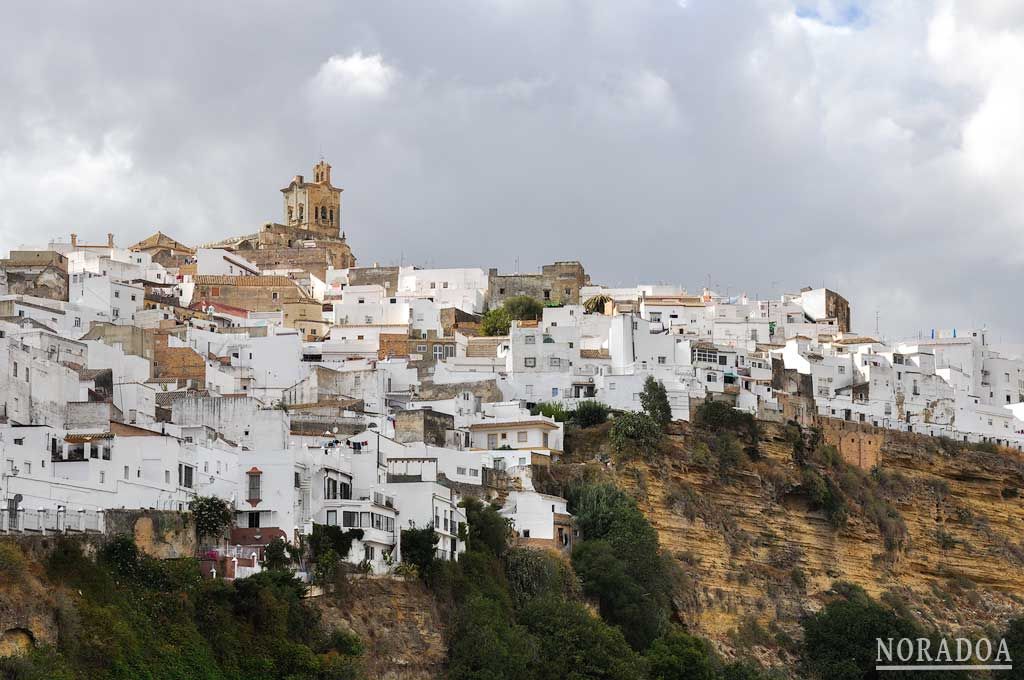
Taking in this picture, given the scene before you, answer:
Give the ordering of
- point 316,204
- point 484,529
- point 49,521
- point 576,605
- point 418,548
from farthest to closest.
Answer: point 316,204 < point 484,529 < point 576,605 < point 418,548 < point 49,521

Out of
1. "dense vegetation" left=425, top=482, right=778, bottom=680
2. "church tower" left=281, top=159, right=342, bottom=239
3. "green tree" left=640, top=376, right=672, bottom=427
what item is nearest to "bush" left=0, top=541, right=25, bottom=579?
"dense vegetation" left=425, top=482, right=778, bottom=680

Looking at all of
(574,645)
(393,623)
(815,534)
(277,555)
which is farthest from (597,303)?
(277,555)

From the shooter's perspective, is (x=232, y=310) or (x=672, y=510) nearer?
(x=672, y=510)

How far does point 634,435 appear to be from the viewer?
5584cm

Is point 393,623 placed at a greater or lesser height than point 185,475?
lesser

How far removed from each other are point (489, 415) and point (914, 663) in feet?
51.2

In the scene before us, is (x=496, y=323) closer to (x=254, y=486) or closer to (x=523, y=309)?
(x=523, y=309)

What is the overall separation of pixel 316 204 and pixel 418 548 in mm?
49978

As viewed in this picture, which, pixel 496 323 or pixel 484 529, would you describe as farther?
pixel 496 323

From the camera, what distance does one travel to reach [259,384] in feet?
196

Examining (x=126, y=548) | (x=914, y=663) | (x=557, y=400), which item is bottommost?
(x=914, y=663)

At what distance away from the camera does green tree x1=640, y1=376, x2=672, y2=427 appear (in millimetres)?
57312

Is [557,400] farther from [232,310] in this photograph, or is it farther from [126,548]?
[126,548]

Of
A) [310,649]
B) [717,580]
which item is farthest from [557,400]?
[310,649]
